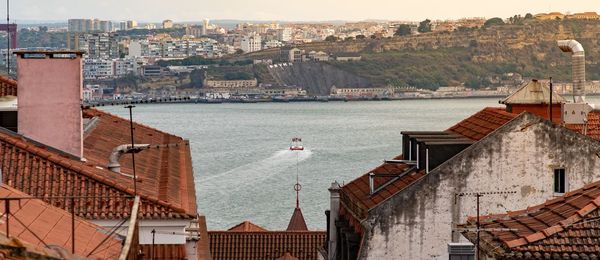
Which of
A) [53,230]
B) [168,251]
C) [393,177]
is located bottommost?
[168,251]

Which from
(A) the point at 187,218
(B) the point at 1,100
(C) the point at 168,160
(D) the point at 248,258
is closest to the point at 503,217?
(A) the point at 187,218

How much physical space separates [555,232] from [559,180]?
6.47 metres

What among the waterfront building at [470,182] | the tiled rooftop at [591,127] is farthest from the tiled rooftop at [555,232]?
the tiled rooftop at [591,127]

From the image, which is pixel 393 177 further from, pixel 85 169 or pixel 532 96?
pixel 85 169

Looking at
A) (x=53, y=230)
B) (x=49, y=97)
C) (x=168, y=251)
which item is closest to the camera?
(x=53, y=230)

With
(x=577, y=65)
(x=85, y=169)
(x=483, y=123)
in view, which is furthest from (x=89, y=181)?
(x=577, y=65)

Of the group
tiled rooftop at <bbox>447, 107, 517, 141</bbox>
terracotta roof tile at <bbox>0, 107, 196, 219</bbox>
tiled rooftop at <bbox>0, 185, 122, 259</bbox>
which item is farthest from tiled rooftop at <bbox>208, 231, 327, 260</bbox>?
tiled rooftop at <bbox>0, 185, 122, 259</bbox>

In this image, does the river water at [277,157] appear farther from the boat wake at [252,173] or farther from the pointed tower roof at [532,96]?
the pointed tower roof at [532,96]

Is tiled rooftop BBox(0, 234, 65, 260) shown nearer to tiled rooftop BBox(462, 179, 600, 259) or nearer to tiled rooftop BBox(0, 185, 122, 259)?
tiled rooftop BBox(0, 185, 122, 259)

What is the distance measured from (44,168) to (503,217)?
138 inches

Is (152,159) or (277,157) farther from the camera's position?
(277,157)

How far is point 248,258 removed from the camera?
80.4ft

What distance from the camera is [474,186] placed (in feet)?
44.2

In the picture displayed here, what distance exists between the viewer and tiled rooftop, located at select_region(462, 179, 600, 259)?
717 centimetres
